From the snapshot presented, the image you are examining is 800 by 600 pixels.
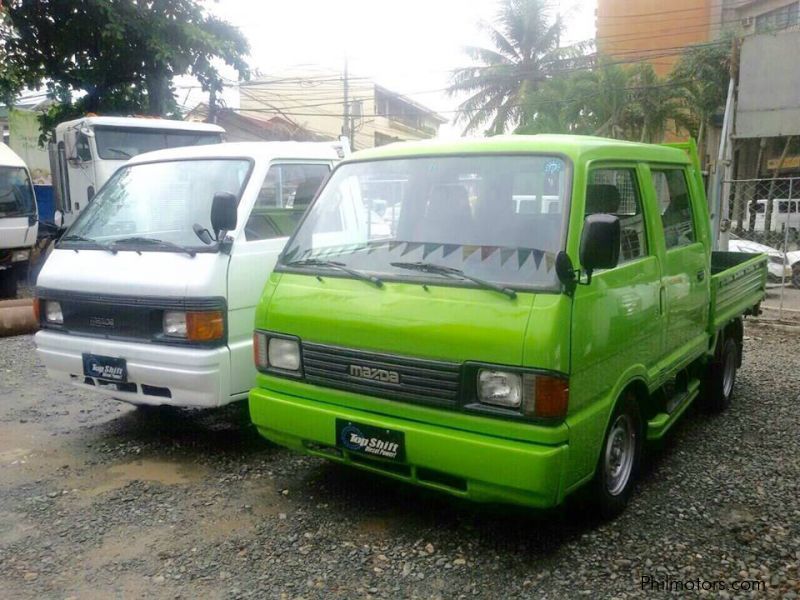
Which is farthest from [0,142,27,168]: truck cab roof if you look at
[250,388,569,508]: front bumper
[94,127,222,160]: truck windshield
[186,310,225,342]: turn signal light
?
[250,388,569,508]: front bumper

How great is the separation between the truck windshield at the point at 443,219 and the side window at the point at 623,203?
10.8 inches

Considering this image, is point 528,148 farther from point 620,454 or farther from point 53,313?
point 53,313

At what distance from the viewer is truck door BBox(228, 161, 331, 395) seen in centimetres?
459

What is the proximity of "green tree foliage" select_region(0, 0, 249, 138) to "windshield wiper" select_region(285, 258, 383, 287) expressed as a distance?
43.2ft

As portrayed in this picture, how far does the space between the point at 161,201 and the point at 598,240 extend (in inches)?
132

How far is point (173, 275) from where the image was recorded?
4512mm

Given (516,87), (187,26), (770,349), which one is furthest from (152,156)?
(516,87)

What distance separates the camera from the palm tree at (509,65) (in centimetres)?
2825

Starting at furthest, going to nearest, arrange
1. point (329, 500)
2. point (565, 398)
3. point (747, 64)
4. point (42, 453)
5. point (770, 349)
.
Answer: point (747, 64)
point (770, 349)
point (42, 453)
point (329, 500)
point (565, 398)

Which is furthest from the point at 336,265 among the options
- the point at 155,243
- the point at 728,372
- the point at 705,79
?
the point at 705,79

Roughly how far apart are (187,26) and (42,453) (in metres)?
13.2

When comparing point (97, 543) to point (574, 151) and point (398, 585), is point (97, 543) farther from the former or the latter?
point (574, 151)

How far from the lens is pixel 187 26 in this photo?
16.0 metres

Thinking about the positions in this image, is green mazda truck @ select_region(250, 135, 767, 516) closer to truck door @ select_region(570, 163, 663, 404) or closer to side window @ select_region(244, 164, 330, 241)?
truck door @ select_region(570, 163, 663, 404)
